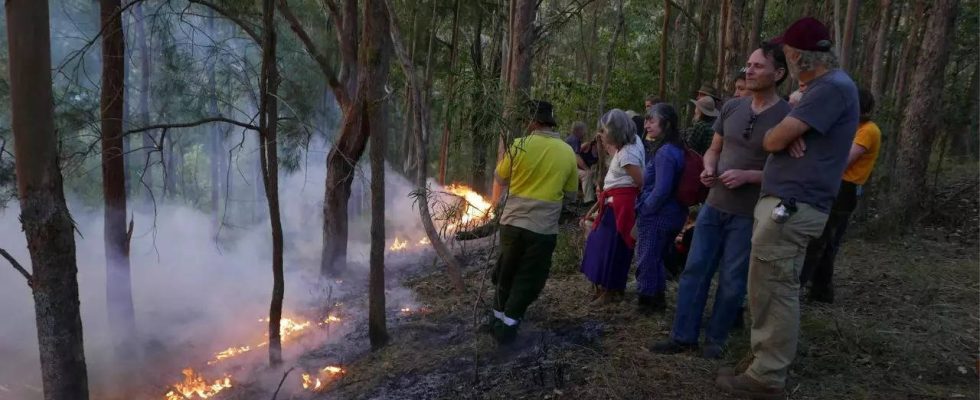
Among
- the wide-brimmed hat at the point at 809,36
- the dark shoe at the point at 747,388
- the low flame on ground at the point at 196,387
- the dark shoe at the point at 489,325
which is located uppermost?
the wide-brimmed hat at the point at 809,36

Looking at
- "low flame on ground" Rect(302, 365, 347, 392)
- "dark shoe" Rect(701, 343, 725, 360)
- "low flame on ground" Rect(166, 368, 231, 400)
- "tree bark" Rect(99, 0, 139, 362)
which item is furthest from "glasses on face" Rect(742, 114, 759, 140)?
"tree bark" Rect(99, 0, 139, 362)

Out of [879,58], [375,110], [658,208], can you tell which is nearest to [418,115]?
[375,110]

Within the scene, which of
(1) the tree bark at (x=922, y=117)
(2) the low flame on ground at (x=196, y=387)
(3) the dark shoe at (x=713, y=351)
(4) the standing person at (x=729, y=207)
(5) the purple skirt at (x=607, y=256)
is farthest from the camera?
(1) the tree bark at (x=922, y=117)

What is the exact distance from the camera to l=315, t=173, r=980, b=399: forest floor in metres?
3.55

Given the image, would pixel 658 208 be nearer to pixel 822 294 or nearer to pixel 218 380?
pixel 822 294

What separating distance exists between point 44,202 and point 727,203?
4.75 meters

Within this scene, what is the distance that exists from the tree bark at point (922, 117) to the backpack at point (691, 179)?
510 centimetres

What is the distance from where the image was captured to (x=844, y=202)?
15.7ft

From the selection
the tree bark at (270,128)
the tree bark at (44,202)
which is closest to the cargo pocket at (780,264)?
the tree bark at (270,128)

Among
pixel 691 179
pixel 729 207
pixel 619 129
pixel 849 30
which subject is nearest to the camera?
pixel 729 207

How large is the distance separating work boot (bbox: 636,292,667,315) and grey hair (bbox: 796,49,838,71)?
2389mm

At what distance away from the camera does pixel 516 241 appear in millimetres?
4566

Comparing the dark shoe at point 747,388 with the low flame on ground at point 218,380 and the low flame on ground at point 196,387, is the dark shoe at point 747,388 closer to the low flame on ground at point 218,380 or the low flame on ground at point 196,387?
the low flame on ground at point 218,380

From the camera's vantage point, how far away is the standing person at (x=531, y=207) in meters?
4.50
